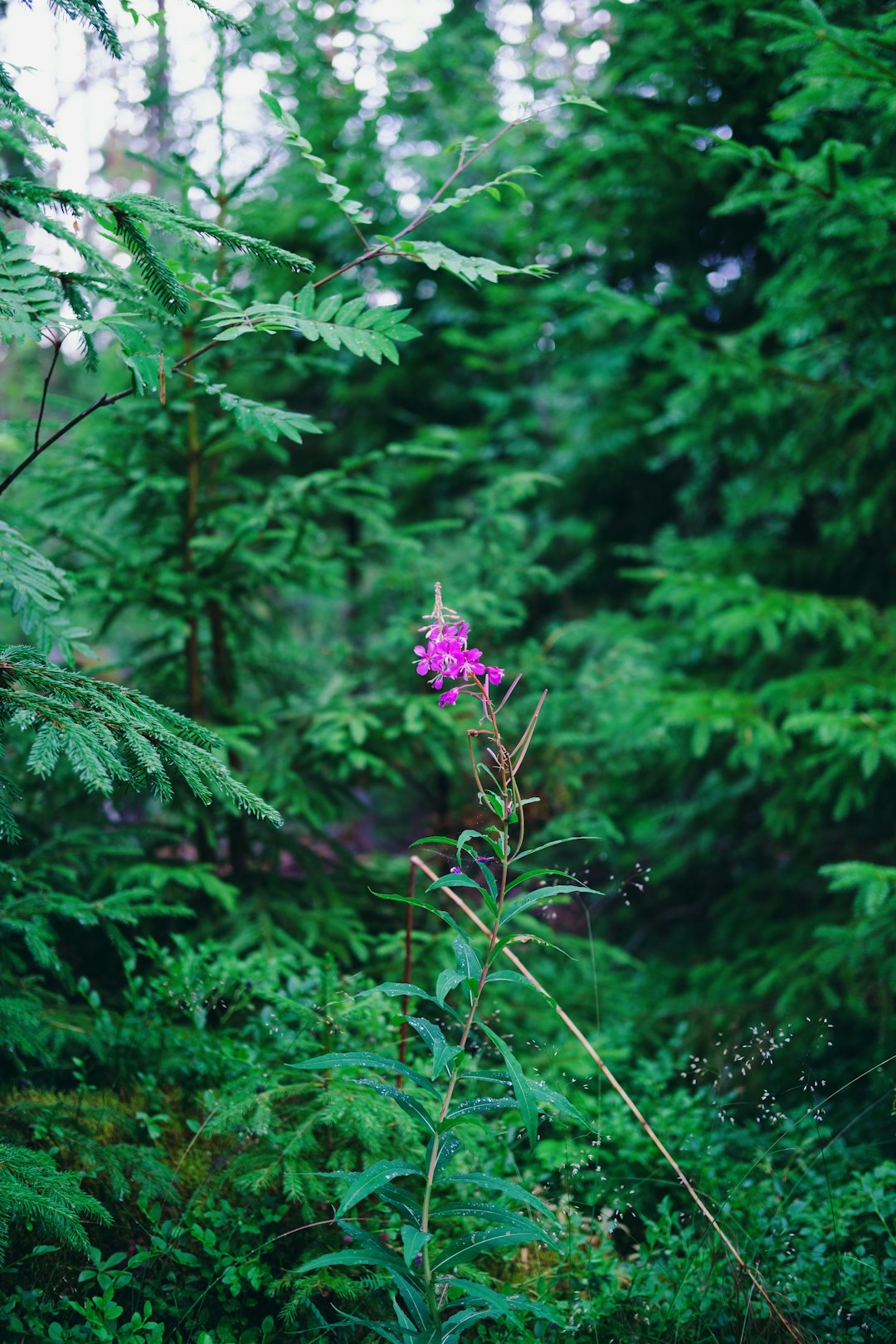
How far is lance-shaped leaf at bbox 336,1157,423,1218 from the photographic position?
145cm

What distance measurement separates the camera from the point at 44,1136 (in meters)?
2.03

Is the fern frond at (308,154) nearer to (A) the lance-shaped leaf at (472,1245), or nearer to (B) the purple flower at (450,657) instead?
(B) the purple flower at (450,657)

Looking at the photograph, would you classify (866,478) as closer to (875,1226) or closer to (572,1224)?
(875,1226)

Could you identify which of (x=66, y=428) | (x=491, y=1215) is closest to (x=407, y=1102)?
(x=491, y=1215)

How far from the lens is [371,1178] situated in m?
1.52

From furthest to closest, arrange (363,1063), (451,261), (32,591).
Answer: (451,261), (32,591), (363,1063)

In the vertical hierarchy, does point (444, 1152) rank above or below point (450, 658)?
below

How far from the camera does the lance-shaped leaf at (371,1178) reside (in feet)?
4.76

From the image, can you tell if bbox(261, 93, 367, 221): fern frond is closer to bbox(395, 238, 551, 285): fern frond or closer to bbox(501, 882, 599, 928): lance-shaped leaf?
bbox(395, 238, 551, 285): fern frond

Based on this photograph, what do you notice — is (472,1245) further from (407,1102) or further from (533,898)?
(533,898)

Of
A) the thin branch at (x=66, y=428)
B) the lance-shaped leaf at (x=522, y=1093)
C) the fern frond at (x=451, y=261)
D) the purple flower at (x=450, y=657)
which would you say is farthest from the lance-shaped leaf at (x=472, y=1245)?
the fern frond at (x=451, y=261)

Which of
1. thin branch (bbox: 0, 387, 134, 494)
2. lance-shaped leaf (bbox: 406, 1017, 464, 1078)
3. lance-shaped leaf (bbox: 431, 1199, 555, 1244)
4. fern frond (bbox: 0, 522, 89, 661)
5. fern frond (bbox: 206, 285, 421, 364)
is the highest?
fern frond (bbox: 206, 285, 421, 364)

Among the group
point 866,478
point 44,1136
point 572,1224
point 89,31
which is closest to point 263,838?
point 44,1136

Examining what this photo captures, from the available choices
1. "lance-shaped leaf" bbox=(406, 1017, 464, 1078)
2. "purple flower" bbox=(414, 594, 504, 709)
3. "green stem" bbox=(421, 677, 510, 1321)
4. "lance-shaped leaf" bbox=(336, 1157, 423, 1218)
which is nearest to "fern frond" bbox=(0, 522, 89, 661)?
"purple flower" bbox=(414, 594, 504, 709)
